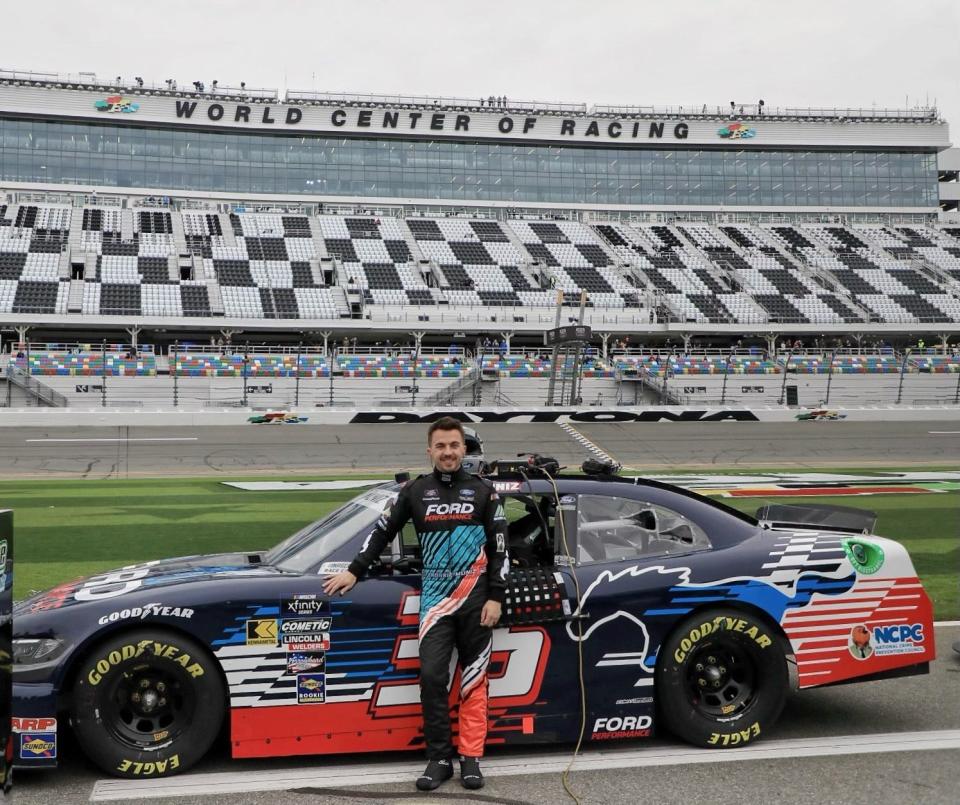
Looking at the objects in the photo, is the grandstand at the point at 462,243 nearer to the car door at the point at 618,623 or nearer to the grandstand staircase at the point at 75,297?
the grandstand staircase at the point at 75,297

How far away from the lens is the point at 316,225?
51969 millimetres

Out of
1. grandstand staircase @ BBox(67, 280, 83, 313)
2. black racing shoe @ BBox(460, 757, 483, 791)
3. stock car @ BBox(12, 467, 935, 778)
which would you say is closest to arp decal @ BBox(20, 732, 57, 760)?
stock car @ BBox(12, 467, 935, 778)

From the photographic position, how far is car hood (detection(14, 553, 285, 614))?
4.23 metres

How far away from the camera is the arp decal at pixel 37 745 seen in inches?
152

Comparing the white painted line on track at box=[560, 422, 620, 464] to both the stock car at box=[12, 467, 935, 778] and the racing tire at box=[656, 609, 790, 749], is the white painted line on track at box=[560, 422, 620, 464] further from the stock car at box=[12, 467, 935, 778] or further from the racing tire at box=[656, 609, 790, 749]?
the racing tire at box=[656, 609, 790, 749]

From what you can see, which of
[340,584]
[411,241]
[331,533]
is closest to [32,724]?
[340,584]

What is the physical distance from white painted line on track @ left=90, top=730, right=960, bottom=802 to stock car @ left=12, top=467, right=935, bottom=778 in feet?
0.29

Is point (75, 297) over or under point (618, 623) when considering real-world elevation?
over

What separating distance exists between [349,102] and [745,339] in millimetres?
28642

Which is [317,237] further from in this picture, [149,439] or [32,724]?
[32,724]

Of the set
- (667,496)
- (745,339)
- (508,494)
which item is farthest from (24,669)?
(745,339)

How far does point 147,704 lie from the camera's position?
13.3 ft

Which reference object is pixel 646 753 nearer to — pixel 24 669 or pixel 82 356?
pixel 24 669

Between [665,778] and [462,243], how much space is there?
49.2m
